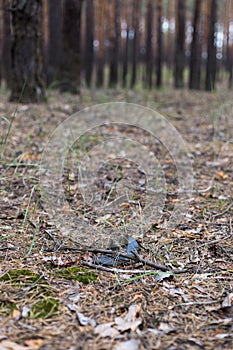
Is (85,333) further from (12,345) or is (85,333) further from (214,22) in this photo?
(214,22)

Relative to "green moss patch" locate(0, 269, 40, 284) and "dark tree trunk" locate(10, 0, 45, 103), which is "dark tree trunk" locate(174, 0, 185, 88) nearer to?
"dark tree trunk" locate(10, 0, 45, 103)

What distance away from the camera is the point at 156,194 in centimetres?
334

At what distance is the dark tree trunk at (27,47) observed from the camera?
5.72 metres

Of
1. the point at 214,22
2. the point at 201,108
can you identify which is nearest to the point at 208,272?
the point at 201,108

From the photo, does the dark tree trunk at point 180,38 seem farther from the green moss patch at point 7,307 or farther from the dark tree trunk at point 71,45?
the green moss patch at point 7,307

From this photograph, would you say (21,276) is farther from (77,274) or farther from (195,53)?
(195,53)

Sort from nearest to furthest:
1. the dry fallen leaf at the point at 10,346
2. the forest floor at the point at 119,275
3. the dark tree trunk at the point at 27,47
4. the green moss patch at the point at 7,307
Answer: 1. the dry fallen leaf at the point at 10,346
2. the forest floor at the point at 119,275
3. the green moss patch at the point at 7,307
4. the dark tree trunk at the point at 27,47

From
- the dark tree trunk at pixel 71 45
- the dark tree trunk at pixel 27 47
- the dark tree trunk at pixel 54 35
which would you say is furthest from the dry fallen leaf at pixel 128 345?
the dark tree trunk at pixel 54 35

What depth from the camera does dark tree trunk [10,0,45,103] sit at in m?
5.72

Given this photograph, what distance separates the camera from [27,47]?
5.85 m

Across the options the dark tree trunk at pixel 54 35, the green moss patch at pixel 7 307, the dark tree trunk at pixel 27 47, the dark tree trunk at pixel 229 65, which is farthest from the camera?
the dark tree trunk at pixel 229 65

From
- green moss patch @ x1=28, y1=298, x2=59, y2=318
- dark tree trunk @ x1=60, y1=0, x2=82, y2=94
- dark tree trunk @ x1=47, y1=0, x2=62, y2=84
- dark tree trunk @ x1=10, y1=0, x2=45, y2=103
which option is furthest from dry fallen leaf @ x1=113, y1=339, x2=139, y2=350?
dark tree trunk @ x1=47, y1=0, x2=62, y2=84

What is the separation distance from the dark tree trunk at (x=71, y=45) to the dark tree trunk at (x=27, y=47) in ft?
5.66

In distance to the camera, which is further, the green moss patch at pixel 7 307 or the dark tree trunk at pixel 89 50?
the dark tree trunk at pixel 89 50
